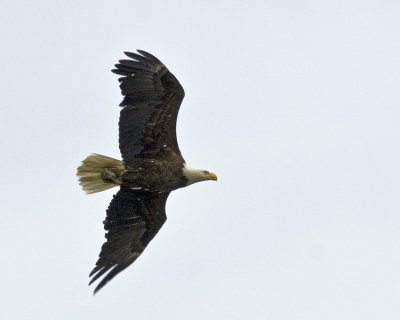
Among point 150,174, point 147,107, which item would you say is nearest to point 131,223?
point 150,174

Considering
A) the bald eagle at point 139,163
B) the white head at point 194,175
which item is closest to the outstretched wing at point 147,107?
the bald eagle at point 139,163

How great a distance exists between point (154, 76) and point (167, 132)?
0.97 m

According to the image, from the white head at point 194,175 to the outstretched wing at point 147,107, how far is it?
1.15 ft

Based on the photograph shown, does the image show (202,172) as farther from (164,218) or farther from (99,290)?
(99,290)

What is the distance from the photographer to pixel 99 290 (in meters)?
23.3

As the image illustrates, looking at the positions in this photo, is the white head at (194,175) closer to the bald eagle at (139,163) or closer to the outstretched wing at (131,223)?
the bald eagle at (139,163)

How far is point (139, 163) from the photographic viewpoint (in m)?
24.5

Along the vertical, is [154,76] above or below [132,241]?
above

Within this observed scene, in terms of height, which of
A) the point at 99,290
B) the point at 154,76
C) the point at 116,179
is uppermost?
the point at 154,76

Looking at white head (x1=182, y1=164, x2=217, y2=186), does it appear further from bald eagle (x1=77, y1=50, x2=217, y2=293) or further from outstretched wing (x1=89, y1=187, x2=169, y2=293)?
outstretched wing (x1=89, y1=187, x2=169, y2=293)

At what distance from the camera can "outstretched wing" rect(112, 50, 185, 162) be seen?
2433 centimetres

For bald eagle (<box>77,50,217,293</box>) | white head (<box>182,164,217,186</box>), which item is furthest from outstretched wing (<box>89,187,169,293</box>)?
white head (<box>182,164,217,186</box>)

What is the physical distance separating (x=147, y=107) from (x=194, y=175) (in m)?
1.33

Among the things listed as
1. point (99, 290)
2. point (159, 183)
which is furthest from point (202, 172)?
point (99, 290)
